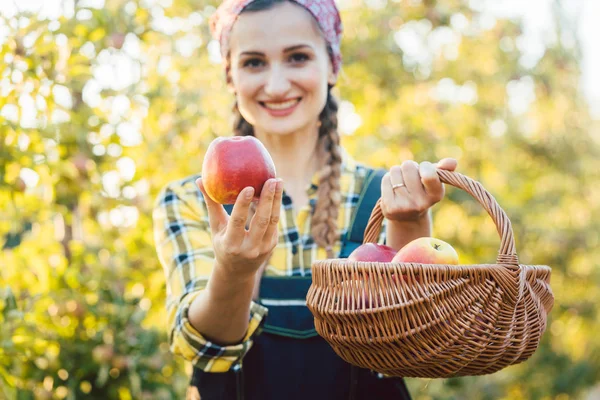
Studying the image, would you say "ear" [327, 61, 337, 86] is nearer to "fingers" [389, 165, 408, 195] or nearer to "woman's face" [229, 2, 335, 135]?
"woman's face" [229, 2, 335, 135]

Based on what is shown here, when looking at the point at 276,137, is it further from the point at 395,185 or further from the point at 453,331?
the point at 453,331

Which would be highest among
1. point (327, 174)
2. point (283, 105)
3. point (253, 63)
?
point (253, 63)

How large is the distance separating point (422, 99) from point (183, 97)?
215 centimetres

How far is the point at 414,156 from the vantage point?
14.1ft

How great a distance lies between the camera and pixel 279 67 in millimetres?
1709

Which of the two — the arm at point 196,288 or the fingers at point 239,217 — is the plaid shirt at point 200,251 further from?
the fingers at point 239,217

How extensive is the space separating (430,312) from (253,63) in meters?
0.86

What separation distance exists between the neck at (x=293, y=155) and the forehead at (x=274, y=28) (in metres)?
0.26

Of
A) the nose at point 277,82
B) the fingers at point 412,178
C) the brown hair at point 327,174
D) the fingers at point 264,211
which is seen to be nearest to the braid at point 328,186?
the brown hair at point 327,174

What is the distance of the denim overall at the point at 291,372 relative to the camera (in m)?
1.62

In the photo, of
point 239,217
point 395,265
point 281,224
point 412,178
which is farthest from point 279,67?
point 395,265

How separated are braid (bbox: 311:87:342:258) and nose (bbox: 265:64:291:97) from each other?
251 mm

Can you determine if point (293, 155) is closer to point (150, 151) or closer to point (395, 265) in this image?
point (395, 265)

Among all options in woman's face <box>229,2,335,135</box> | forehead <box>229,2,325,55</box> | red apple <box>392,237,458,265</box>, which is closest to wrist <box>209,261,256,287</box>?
red apple <box>392,237,458,265</box>
